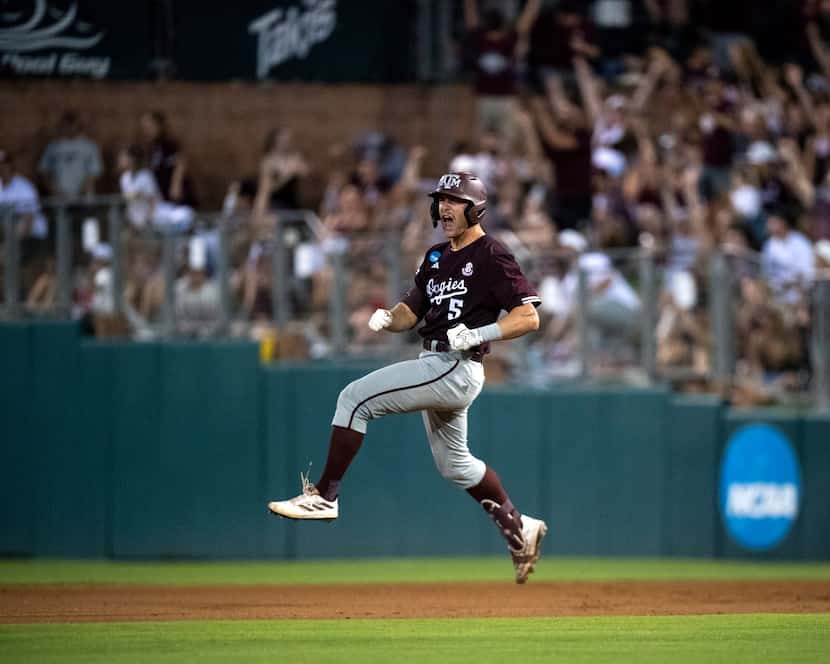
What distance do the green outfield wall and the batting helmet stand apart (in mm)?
4509

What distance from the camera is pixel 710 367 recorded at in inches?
504

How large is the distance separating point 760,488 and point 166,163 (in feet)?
18.9

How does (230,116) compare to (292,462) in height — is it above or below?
above

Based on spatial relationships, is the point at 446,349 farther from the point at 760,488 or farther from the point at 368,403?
the point at 760,488

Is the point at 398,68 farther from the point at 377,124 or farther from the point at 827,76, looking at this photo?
the point at 827,76

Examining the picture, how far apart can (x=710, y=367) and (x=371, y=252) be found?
9.84 feet

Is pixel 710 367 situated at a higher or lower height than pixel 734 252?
lower

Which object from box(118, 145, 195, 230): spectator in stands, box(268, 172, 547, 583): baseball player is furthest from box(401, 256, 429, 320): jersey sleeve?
box(118, 145, 195, 230): spectator in stands

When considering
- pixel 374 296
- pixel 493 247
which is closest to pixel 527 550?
pixel 493 247

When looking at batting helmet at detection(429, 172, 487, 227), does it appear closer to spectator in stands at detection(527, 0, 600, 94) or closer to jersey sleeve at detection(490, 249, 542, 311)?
jersey sleeve at detection(490, 249, 542, 311)

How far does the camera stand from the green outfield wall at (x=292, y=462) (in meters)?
12.7

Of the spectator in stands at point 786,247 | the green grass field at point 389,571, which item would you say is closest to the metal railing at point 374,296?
the spectator in stands at point 786,247

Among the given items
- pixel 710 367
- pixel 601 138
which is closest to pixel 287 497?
pixel 710 367

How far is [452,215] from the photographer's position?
27.3ft
